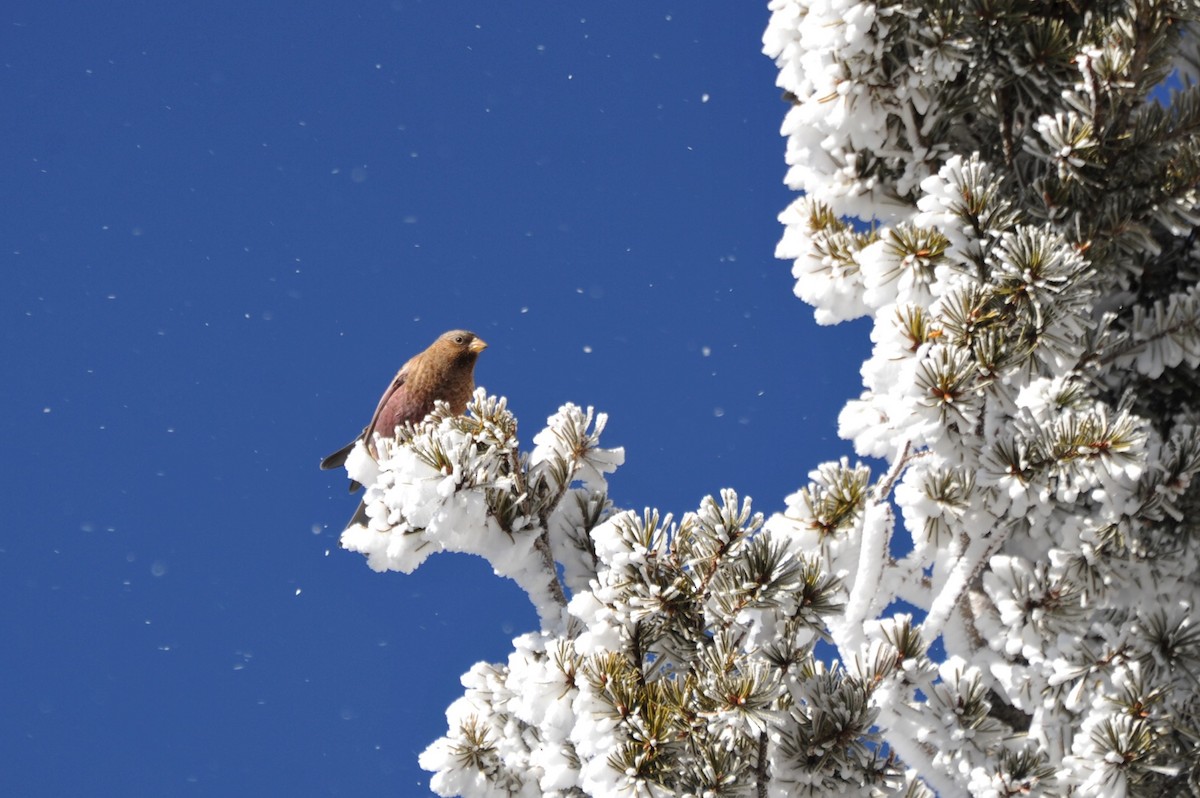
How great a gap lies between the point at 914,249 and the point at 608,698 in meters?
1.45

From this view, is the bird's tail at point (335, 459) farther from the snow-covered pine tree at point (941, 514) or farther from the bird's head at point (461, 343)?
the snow-covered pine tree at point (941, 514)

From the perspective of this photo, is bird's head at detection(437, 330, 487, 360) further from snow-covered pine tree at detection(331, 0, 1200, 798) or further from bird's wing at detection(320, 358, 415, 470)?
snow-covered pine tree at detection(331, 0, 1200, 798)

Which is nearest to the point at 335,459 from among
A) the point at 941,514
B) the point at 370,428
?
the point at 370,428

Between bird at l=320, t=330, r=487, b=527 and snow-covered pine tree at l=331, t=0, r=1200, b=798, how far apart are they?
2.48 m

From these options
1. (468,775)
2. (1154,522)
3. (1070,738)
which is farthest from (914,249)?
(468,775)

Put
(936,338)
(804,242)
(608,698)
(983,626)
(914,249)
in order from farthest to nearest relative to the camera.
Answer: (804,242) < (983,626) < (914,249) < (936,338) < (608,698)

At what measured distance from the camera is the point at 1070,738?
321cm

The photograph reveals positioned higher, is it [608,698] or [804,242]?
[804,242]

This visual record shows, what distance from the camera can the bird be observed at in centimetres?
594

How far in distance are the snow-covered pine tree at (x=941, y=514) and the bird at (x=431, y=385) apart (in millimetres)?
2482

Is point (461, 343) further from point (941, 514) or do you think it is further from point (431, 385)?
point (941, 514)

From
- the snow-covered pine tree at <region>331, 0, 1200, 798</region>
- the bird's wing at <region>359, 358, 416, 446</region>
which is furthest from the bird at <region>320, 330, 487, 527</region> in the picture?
the snow-covered pine tree at <region>331, 0, 1200, 798</region>

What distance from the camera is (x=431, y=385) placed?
235 inches

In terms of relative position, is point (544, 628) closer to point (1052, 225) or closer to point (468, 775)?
point (468, 775)
